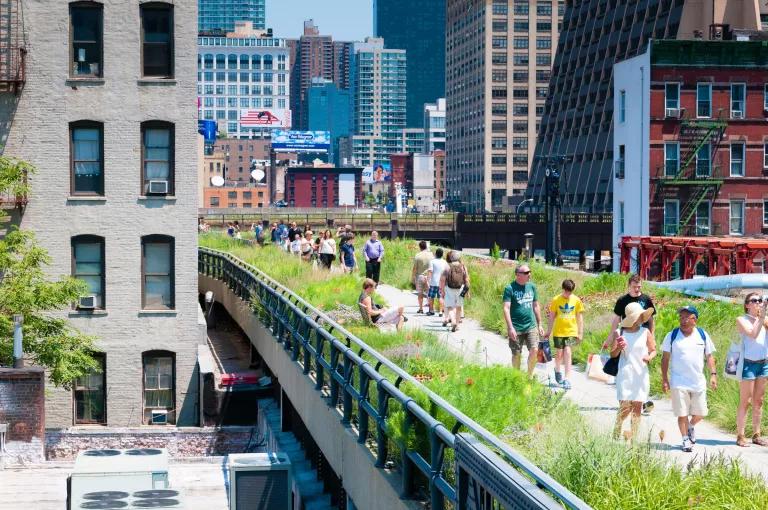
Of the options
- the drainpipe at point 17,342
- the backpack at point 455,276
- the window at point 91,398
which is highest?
the backpack at point 455,276

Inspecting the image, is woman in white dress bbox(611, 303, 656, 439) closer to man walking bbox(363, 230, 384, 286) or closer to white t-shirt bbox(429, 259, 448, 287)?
white t-shirt bbox(429, 259, 448, 287)

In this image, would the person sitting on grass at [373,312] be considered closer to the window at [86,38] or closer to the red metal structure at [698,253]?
the window at [86,38]

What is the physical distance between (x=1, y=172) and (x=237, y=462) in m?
16.1

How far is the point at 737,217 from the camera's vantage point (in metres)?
66.4

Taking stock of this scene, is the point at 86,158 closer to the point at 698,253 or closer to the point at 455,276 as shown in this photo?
the point at 455,276

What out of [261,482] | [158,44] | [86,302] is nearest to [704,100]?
[158,44]

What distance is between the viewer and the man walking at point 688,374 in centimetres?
1355

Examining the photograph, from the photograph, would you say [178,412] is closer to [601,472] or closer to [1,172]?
[1,172]

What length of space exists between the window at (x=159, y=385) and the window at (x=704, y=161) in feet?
120

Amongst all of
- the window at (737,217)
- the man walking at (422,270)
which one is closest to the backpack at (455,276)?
the man walking at (422,270)

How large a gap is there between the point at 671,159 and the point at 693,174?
1.46 metres

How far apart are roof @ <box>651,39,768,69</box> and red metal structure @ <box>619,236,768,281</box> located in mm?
16905

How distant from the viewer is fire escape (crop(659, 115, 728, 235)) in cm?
6425

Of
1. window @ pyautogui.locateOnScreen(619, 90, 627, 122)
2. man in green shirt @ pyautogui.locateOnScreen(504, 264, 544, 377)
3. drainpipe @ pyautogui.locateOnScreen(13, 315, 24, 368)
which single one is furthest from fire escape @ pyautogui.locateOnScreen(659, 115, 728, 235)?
man in green shirt @ pyautogui.locateOnScreen(504, 264, 544, 377)
